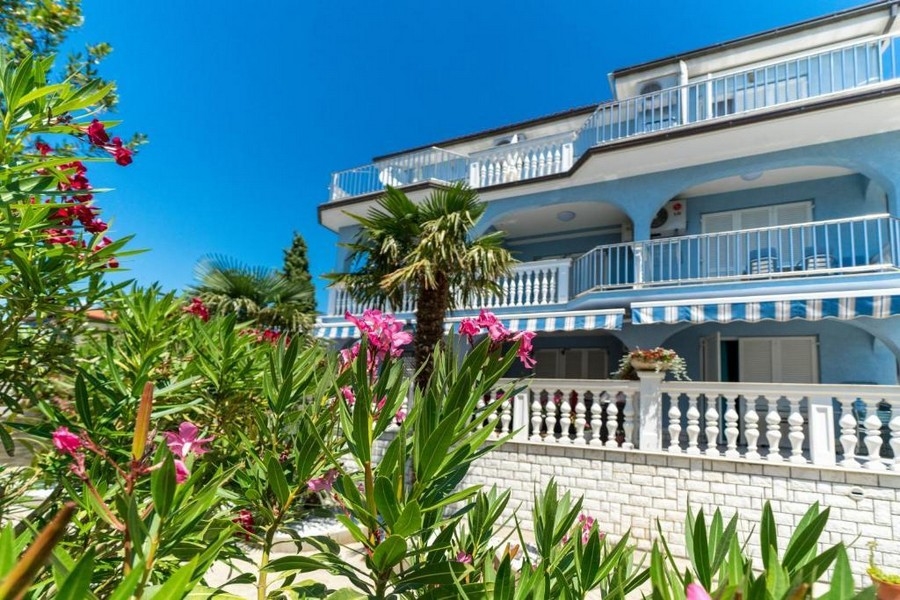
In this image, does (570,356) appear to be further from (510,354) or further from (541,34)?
(541,34)

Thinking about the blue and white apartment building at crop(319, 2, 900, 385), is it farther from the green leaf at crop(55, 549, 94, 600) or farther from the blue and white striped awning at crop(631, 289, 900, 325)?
the green leaf at crop(55, 549, 94, 600)

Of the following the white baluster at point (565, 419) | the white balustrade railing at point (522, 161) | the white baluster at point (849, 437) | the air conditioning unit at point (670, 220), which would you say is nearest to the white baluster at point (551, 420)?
the white baluster at point (565, 419)

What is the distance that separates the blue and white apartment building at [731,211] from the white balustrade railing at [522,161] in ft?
0.22

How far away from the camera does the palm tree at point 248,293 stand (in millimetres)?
14734

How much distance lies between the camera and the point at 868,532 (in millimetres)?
7539

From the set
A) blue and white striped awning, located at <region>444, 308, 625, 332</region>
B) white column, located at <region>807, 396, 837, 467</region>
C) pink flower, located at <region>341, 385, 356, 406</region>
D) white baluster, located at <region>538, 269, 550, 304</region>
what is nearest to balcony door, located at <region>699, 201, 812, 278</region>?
A: blue and white striped awning, located at <region>444, 308, 625, 332</region>

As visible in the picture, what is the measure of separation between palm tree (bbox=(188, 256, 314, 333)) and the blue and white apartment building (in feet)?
13.0

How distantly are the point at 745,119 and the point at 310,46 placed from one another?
126ft

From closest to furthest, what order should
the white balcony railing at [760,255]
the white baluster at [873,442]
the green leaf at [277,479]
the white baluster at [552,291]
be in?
the green leaf at [277,479] → the white baluster at [873,442] → the white balcony railing at [760,255] → the white baluster at [552,291]

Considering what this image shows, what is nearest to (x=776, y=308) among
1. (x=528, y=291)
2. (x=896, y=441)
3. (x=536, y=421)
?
(x=896, y=441)

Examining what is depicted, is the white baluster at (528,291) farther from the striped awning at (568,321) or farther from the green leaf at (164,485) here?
the green leaf at (164,485)

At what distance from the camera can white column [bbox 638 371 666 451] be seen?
935 cm

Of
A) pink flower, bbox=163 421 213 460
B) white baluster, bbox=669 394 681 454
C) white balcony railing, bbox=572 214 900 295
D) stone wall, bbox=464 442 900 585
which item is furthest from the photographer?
white balcony railing, bbox=572 214 900 295

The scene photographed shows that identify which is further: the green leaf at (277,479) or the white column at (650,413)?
the white column at (650,413)
